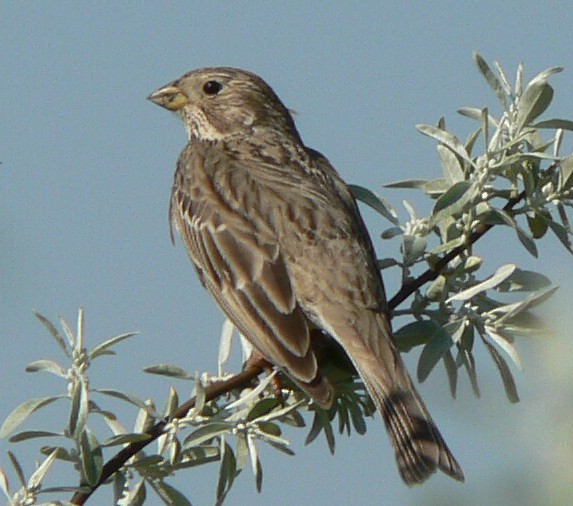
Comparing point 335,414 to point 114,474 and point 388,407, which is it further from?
point 114,474

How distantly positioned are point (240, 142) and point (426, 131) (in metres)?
2.36

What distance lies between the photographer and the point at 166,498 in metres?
2.48

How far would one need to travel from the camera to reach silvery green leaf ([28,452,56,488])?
88.0 inches

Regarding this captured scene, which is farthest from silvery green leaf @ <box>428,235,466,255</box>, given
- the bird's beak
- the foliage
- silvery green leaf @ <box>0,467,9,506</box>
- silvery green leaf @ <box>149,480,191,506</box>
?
the bird's beak

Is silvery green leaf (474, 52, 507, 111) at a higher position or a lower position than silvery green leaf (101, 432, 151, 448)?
higher

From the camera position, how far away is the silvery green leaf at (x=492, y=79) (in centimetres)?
298

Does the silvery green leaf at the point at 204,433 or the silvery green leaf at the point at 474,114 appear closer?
the silvery green leaf at the point at 204,433

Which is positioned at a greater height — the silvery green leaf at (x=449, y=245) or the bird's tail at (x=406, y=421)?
the silvery green leaf at (x=449, y=245)

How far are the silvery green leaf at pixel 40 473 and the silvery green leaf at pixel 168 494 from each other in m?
0.27

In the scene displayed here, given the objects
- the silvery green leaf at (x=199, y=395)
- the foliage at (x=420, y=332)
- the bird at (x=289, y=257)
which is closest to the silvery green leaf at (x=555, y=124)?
the foliage at (x=420, y=332)

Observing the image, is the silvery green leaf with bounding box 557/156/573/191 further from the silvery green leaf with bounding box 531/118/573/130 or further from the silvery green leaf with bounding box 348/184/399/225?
the silvery green leaf with bounding box 348/184/399/225

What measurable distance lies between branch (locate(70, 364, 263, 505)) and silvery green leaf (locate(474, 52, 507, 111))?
1.08 m

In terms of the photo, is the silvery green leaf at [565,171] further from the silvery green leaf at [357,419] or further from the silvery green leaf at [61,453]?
the silvery green leaf at [61,453]

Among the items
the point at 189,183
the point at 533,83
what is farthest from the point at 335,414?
the point at 189,183
